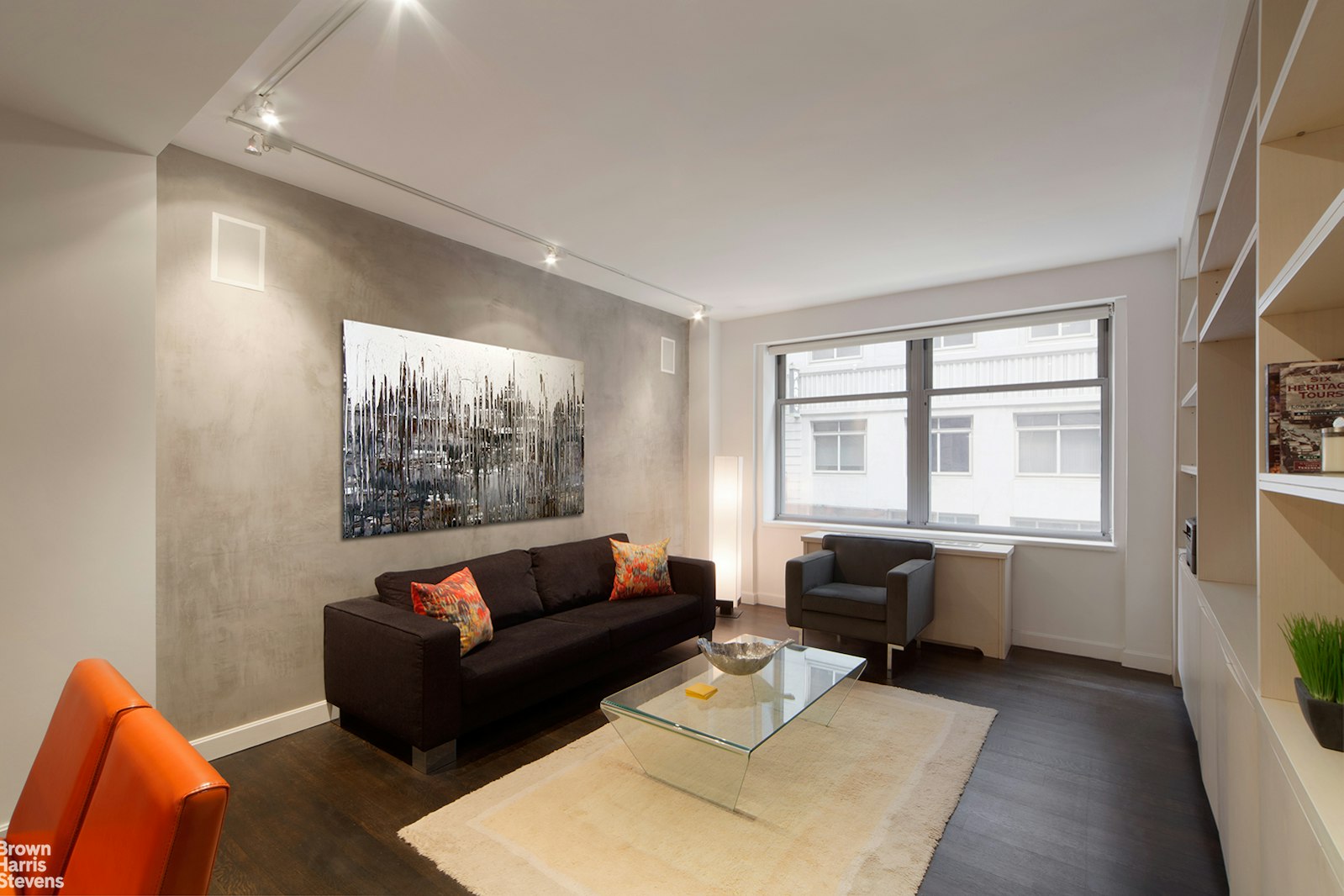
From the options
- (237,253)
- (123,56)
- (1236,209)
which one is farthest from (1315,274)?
(237,253)

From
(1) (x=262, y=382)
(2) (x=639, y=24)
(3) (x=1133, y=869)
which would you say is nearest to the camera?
(2) (x=639, y=24)

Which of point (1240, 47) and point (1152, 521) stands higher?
point (1240, 47)

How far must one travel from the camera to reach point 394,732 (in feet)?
9.20

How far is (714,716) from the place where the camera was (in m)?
2.58

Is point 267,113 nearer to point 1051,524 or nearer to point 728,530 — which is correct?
point 728,530

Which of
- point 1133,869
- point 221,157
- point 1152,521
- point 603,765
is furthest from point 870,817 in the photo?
point 221,157

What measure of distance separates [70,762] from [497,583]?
8.20 feet

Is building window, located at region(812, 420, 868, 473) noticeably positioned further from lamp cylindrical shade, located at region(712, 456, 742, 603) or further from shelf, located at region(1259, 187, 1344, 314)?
shelf, located at region(1259, 187, 1344, 314)

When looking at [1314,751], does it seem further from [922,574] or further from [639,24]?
[922,574]

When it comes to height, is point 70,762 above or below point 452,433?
below

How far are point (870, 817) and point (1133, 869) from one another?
84cm

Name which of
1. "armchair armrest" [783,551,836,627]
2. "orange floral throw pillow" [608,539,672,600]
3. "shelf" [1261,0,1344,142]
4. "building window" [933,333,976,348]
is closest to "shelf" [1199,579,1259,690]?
"shelf" [1261,0,1344,142]

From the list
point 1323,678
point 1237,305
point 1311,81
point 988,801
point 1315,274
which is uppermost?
point 1311,81

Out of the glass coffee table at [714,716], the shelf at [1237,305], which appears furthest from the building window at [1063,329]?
the glass coffee table at [714,716]
